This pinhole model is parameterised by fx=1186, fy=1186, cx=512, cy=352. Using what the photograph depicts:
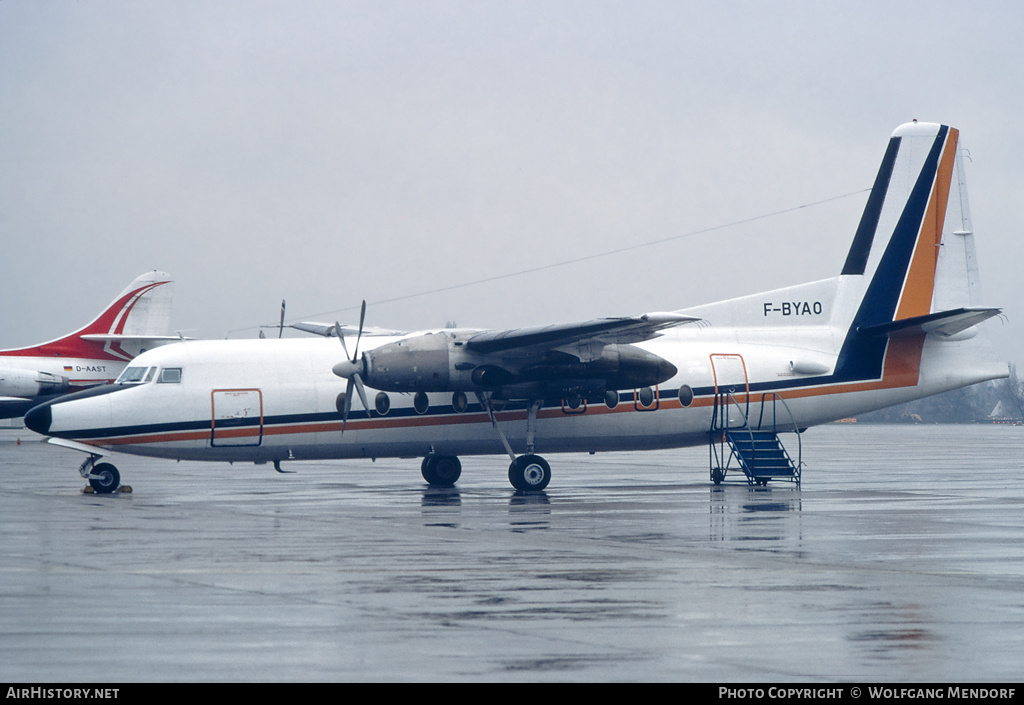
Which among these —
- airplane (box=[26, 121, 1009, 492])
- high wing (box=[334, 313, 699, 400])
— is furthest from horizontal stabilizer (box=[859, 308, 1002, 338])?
high wing (box=[334, 313, 699, 400])

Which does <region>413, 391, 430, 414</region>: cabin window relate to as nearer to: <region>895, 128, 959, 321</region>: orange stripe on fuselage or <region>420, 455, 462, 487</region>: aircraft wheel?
<region>420, 455, 462, 487</region>: aircraft wheel

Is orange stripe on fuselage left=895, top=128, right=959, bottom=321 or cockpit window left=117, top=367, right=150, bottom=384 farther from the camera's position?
orange stripe on fuselage left=895, top=128, right=959, bottom=321

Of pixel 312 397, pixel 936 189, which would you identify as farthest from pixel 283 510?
pixel 936 189

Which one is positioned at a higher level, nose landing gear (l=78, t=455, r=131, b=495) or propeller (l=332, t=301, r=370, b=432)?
propeller (l=332, t=301, r=370, b=432)

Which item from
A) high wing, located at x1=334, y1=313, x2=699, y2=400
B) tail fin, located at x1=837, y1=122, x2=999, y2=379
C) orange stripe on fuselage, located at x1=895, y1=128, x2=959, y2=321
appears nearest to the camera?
high wing, located at x1=334, y1=313, x2=699, y2=400

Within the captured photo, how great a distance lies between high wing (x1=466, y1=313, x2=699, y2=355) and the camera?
21.9 meters

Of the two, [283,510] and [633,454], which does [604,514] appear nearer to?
[283,510]

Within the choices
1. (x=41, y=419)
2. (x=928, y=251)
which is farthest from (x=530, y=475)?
(x=928, y=251)

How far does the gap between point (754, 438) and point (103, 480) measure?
535 inches

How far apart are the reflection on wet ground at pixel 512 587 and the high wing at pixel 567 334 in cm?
294

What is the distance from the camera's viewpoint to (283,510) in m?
19.2

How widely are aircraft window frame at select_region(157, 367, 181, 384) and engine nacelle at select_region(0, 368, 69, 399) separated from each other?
26.7m

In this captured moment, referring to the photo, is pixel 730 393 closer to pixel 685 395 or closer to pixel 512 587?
pixel 685 395

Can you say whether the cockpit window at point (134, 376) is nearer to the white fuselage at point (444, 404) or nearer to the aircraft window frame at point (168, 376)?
the white fuselage at point (444, 404)
